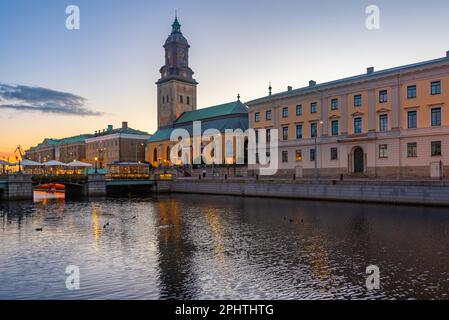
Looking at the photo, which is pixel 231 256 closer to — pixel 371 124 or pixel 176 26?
pixel 371 124

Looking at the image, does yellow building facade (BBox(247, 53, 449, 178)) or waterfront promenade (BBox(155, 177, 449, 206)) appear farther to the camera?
yellow building facade (BBox(247, 53, 449, 178))

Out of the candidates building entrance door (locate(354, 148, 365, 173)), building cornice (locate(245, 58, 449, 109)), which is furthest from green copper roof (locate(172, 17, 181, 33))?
building entrance door (locate(354, 148, 365, 173))

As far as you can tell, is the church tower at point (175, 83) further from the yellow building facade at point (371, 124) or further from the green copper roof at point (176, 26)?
the yellow building facade at point (371, 124)

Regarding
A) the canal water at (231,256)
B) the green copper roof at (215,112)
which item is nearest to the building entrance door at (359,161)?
the canal water at (231,256)

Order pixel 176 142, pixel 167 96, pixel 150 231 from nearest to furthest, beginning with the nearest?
1. pixel 150 231
2. pixel 176 142
3. pixel 167 96

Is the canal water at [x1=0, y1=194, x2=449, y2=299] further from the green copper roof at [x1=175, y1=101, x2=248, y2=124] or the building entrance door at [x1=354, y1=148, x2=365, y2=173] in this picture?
the green copper roof at [x1=175, y1=101, x2=248, y2=124]

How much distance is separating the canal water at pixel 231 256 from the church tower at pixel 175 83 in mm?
101666

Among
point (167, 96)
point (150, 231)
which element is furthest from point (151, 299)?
point (167, 96)

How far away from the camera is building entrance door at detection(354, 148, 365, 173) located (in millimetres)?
63906

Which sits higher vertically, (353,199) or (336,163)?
(336,163)

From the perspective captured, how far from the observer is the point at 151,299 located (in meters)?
15.5

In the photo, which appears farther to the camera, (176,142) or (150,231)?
(176,142)
